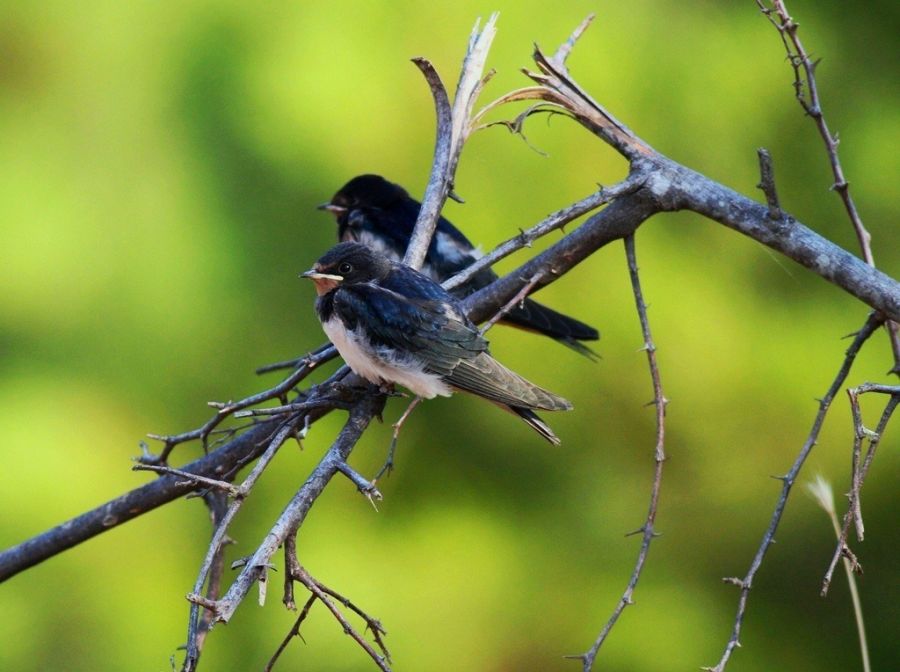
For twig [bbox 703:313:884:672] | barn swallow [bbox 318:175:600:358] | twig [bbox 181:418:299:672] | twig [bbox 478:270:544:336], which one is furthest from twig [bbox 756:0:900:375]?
barn swallow [bbox 318:175:600:358]

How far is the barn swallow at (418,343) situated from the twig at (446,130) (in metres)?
0.08

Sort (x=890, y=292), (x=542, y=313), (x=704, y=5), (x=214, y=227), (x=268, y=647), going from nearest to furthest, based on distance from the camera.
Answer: (x=890, y=292) < (x=542, y=313) < (x=268, y=647) < (x=214, y=227) < (x=704, y=5)

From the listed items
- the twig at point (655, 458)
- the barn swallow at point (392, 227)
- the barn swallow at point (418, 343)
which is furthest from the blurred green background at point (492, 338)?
the twig at point (655, 458)

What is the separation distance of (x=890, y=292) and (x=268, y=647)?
2337 millimetres

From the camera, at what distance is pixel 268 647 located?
3498mm

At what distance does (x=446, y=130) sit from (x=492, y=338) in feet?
4.48

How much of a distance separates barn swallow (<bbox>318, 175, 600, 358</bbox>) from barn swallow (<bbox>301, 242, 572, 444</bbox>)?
99cm

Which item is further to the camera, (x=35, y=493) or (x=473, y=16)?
(x=473, y=16)

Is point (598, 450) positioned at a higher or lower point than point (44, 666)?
higher

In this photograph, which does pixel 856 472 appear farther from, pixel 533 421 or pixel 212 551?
pixel 212 551

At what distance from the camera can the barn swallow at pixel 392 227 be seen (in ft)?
11.3

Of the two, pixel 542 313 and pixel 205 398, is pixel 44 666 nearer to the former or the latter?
pixel 205 398

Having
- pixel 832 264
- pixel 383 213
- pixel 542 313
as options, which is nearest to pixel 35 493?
pixel 383 213

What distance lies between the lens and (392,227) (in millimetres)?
3645
